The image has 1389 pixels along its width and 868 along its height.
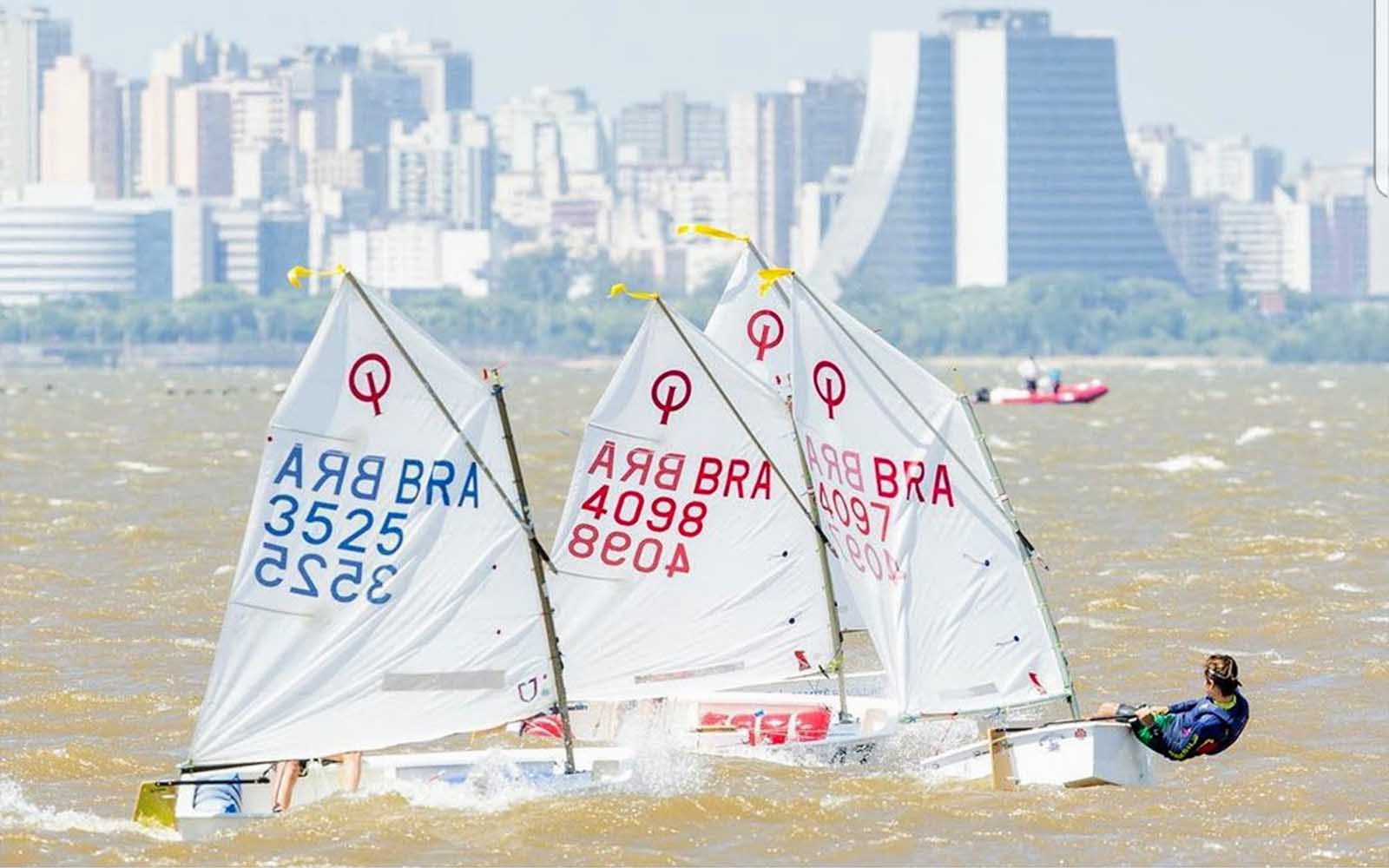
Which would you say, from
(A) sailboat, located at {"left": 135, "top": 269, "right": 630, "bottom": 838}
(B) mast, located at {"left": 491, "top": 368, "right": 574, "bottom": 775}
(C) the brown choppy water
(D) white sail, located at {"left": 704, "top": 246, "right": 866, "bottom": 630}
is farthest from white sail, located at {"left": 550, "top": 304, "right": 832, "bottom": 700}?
(A) sailboat, located at {"left": 135, "top": 269, "right": 630, "bottom": 838}

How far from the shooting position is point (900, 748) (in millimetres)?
28359

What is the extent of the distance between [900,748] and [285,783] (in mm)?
5137

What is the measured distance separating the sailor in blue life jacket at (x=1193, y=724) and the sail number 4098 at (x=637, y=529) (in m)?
3.64

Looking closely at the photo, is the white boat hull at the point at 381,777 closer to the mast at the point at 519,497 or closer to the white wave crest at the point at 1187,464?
the mast at the point at 519,497

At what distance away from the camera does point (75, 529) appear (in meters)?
55.8

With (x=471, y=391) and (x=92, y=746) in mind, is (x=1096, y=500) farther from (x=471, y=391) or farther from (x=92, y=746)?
(x=471, y=391)

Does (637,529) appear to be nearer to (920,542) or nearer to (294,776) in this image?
(920,542)

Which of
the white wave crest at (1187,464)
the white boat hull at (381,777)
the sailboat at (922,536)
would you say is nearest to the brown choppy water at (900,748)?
the white boat hull at (381,777)

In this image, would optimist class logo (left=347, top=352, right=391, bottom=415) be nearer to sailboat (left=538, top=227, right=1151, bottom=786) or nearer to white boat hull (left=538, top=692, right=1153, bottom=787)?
sailboat (left=538, top=227, right=1151, bottom=786)

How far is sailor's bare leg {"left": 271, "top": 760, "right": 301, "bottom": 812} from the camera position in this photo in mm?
25922

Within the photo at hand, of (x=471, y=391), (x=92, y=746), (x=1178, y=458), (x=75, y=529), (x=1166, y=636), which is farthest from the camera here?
(x=1178, y=458)

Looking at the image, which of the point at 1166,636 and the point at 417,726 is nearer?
the point at 417,726

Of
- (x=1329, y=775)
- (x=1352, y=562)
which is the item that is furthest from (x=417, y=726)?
(x=1352, y=562)

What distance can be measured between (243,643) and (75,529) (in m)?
30.9
